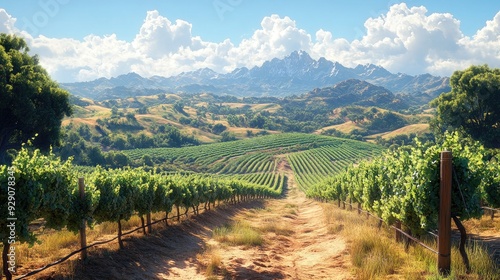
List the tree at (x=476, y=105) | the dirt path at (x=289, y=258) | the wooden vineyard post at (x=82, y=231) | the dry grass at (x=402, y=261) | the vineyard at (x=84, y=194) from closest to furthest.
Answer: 1. the vineyard at (x=84, y=194)
2. the dry grass at (x=402, y=261)
3. the wooden vineyard post at (x=82, y=231)
4. the dirt path at (x=289, y=258)
5. the tree at (x=476, y=105)

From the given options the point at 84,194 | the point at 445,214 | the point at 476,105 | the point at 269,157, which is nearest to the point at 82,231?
the point at 84,194

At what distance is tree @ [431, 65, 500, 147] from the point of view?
34.0m

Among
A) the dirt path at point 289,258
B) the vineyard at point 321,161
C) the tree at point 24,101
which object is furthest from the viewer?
the vineyard at point 321,161

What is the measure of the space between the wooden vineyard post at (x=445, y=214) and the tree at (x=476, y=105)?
3102cm

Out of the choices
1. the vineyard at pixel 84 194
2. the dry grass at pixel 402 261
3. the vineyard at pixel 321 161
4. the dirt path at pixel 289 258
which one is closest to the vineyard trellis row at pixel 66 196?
the vineyard at pixel 84 194

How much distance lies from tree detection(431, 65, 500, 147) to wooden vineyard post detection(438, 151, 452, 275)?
1221 inches

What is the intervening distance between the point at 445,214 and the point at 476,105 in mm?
32224

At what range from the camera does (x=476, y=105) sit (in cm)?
3525

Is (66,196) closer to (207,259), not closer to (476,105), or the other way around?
(207,259)

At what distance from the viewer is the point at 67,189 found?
34.2 ft

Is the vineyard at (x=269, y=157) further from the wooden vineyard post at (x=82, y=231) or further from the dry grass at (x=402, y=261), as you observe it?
the wooden vineyard post at (x=82, y=231)

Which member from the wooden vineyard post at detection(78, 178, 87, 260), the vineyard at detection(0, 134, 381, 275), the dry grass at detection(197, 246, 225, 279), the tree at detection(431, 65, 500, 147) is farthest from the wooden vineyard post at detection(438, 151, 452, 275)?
the tree at detection(431, 65, 500, 147)

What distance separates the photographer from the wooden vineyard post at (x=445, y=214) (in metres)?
8.88

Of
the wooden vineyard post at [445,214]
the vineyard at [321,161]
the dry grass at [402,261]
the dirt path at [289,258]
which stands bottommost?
the vineyard at [321,161]
